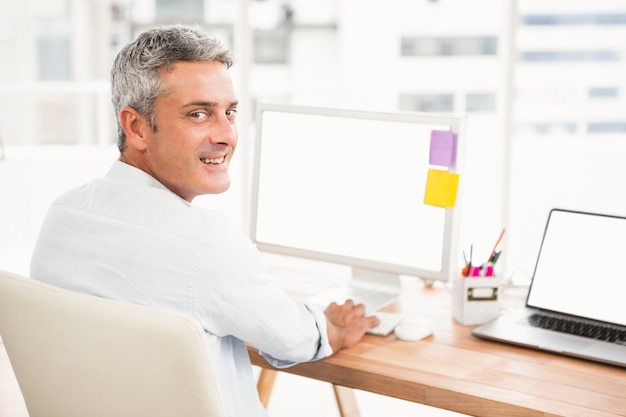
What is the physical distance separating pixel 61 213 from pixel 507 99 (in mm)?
2359

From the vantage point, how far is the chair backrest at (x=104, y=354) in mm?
1206

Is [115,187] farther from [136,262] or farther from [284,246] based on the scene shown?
[284,246]

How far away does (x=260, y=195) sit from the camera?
214cm

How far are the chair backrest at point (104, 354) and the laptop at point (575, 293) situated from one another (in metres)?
0.77

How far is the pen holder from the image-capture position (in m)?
1.87

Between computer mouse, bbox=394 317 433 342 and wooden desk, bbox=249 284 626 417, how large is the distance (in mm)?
13

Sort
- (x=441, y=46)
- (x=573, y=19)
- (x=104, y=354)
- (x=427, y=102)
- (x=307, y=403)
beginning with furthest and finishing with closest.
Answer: (x=427, y=102)
(x=441, y=46)
(x=573, y=19)
(x=307, y=403)
(x=104, y=354)

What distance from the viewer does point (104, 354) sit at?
127 cm

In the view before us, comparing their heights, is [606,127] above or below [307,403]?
above

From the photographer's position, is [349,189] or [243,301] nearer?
[243,301]

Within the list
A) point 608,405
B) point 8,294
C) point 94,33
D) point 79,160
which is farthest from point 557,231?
point 79,160

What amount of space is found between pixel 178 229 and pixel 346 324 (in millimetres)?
523

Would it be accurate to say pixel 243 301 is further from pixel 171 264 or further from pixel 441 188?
pixel 441 188

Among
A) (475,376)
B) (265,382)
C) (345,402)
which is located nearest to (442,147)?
(475,376)
